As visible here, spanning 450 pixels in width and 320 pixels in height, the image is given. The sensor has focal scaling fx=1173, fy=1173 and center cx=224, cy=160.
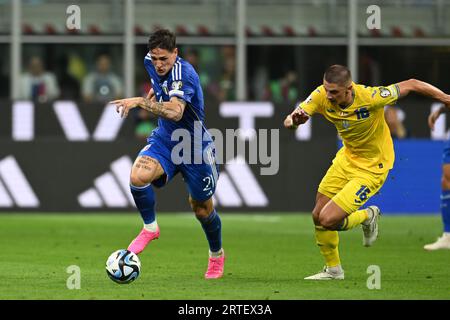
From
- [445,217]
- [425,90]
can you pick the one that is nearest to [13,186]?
[445,217]

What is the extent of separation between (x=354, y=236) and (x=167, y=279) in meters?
6.02

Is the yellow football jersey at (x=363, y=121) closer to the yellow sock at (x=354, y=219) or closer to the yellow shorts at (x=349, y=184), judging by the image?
the yellow shorts at (x=349, y=184)

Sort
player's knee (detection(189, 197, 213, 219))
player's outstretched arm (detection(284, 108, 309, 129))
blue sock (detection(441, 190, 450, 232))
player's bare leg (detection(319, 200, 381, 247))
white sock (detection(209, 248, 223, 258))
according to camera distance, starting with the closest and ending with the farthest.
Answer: player's outstretched arm (detection(284, 108, 309, 129)) → player's bare leg (detection(319, 200, 381, 247)) → player's knee (detection(189, 197, 213, 219)) → white sock (detection(209, 248, 223, 258)) → blue sock (detection(441, 190, 450, 232))

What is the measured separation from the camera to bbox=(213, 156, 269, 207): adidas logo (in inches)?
749

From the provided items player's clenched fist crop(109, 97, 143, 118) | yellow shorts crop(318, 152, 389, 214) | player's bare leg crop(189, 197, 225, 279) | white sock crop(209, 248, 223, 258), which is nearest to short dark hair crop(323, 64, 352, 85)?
yellow shorts crop(318, 152, 389, 214)

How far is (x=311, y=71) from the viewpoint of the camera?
21.2 metres

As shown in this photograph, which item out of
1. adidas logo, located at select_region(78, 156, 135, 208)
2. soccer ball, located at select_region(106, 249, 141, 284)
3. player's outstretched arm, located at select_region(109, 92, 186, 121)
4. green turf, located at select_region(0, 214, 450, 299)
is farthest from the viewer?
adidas logo, located at select_region(78, 156, 135, 208)

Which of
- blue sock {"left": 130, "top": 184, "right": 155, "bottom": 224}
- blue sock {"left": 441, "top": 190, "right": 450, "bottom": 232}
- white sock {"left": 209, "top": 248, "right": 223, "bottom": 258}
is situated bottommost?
blue sock {"left": 441, "top": 190, "right": 450, "bottom": 232}

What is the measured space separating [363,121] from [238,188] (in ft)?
28.9

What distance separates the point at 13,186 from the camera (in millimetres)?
18812

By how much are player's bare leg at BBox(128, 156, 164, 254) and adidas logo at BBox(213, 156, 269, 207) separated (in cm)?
874

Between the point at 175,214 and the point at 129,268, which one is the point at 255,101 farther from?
the point at 129,268

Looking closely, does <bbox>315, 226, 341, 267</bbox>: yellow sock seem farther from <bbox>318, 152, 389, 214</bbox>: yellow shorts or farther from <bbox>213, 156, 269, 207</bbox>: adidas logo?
<bbox>213, 156, 269, 207</bbox>: adidas logo

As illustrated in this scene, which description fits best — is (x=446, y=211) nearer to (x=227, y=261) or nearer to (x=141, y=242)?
(x=227, y=261)
